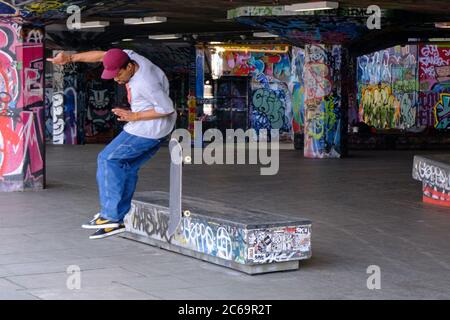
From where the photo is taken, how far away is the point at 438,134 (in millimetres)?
32906

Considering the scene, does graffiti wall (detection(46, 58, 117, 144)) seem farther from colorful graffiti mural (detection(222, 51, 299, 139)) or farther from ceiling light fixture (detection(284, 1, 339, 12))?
ceiling light fixture (detection(284, 1, 339, 12))

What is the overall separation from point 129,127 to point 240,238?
166 cm

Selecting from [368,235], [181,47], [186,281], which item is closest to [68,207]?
[368,235]

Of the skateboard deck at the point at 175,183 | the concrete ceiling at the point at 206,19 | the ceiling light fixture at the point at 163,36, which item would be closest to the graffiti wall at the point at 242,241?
the skateboard deck at the point at 175,183

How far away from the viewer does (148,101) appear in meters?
8.80

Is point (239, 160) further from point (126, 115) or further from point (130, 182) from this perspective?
point (126, 115)

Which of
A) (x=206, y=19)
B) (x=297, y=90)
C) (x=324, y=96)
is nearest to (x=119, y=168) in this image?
(x=324, y=96)

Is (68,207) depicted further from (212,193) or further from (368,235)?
(368,235)

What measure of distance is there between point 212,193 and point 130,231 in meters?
5.98

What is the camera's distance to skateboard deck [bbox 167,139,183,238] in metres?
8.99

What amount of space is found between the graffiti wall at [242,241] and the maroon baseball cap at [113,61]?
1.85 m

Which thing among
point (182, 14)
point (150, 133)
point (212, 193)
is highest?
point (182, 14)

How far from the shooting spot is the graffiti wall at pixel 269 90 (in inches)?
1578
